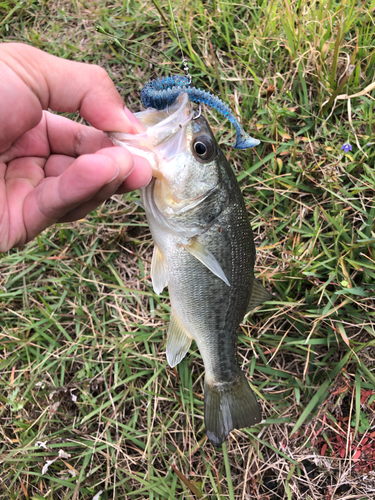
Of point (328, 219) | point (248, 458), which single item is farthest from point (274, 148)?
point (248, 458)

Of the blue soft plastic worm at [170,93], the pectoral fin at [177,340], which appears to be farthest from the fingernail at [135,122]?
the pectoral fin at [177,340]

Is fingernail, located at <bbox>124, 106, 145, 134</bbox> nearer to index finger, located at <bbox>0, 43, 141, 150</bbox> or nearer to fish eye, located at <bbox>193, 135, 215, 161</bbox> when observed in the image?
index finger, located at <bbox>0, 43, 141, 150</bbox>

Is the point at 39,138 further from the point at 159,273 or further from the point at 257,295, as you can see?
the point at 257,295

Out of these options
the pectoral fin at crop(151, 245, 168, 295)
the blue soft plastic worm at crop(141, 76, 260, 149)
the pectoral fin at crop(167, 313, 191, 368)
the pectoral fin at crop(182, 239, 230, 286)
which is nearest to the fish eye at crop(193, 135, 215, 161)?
the blue soft plastic worm at crop(141, 76, 260, 149)

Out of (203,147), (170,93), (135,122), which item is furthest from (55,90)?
(203,147)

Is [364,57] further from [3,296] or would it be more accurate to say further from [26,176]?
[3,296]

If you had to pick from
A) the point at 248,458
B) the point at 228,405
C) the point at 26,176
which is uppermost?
the point at 26,176
